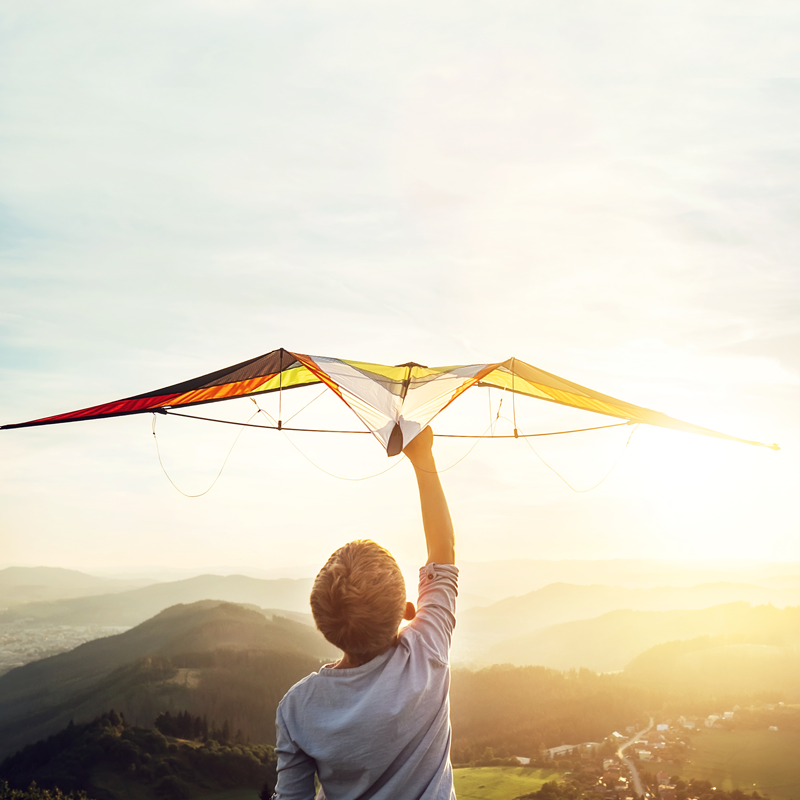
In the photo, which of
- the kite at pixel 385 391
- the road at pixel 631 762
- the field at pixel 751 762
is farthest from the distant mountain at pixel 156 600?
the kite at pixel 385 391

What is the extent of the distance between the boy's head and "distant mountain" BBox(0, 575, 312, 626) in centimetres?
8189

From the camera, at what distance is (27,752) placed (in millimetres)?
52625

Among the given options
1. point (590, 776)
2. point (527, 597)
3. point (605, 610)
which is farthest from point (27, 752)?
point (605, 610)

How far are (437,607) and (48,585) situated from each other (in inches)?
4582

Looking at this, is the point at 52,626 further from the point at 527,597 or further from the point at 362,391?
the point at 362,391

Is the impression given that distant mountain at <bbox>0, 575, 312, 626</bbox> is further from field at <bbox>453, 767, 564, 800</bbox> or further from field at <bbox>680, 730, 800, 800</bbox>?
field at <bbox>680, 730, 800, 800</bbox>

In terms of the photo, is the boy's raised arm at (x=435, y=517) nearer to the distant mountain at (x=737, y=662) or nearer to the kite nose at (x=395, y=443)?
the kite nose at (x=395, y=443)

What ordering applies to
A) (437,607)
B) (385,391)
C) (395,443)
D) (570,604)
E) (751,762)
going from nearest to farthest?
(437,607), (395,443), (385,391), (751,762), (570,604)

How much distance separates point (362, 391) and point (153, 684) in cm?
6694

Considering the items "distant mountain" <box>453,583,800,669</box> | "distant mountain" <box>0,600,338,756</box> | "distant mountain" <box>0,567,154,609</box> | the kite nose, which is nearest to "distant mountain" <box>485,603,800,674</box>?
"distant mountain" <box>453,583,800,669</box>

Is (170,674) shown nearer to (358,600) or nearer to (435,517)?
(435,517)

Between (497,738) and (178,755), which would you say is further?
(178,755)

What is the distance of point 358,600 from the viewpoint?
1419 millimetres

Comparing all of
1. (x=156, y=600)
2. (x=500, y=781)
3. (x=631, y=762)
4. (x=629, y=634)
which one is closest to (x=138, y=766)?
(x=500, y=781)
